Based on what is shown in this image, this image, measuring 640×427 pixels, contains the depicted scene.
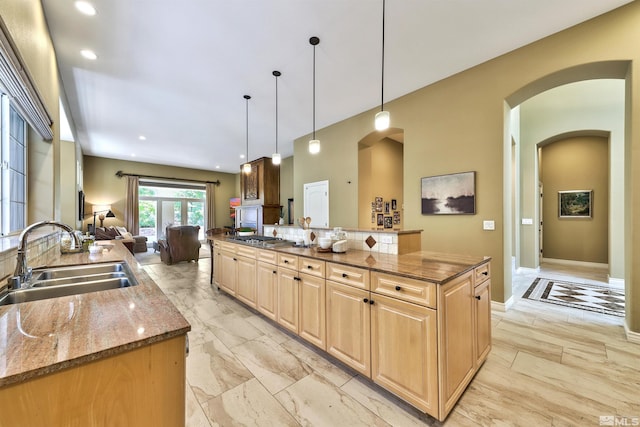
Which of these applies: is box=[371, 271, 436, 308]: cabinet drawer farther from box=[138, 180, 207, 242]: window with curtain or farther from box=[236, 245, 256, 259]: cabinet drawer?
box=[138, 180, 207, 242]: window with curtain

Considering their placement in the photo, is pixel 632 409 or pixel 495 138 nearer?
pixel 632 409

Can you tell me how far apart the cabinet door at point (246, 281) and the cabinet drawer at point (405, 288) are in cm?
177

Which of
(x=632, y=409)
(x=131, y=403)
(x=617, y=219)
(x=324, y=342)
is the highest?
(x=617, y=219)

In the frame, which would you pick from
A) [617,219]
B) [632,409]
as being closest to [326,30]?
[632,409]

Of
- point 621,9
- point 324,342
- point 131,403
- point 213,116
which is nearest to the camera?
point 131,403

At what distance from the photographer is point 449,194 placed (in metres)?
3.55

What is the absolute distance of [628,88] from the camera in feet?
8.24

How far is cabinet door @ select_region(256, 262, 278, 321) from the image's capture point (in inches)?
104

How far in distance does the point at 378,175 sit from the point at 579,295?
4.08 meters

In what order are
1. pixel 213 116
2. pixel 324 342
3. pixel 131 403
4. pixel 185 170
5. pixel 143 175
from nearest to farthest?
1. pixel 131 403
2. pixel 324 342
3. pixel 213 116
4. pixel 143 175
5. pixel 185 170

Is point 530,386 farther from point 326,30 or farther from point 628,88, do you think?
point 326,30

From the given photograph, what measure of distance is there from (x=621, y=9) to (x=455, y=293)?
3.32 m

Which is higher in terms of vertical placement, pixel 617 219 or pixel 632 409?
pixel 617 219

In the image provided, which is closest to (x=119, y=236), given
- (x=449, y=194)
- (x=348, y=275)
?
(x=348, y=275)
